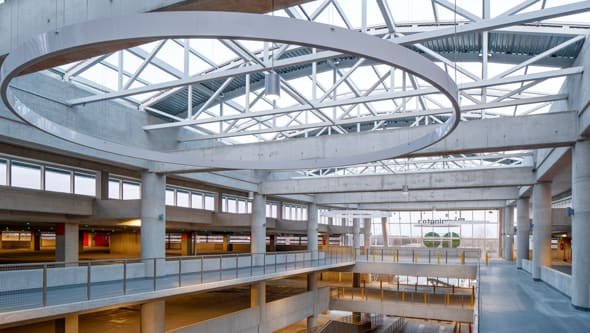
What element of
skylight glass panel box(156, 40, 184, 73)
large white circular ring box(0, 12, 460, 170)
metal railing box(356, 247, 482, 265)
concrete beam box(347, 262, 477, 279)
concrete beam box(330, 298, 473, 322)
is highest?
skylight glass panel box(156, 40, 184, 73)

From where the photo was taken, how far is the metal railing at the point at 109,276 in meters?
14.4

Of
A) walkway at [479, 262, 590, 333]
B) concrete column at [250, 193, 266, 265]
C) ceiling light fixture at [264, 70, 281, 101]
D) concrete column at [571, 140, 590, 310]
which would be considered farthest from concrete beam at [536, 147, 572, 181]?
concrete column at [250, 193, 266, 265]

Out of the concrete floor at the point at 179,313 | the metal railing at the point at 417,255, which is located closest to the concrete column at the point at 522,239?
the metal railing at the point at 417,255

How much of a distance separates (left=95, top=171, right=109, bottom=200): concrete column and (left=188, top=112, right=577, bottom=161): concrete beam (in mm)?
11108

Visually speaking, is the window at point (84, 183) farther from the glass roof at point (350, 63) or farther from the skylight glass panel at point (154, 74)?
the skylight glass panel at point (154, 74)

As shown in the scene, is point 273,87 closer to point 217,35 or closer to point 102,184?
point 217,35

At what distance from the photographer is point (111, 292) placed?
16.7m

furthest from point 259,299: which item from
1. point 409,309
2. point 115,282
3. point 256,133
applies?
point 409,309

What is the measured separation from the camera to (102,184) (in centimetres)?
3003

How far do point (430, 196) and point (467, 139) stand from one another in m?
26.6

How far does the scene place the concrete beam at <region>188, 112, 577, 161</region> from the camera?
1808cm

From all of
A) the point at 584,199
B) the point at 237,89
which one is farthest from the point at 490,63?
the point at 237,89

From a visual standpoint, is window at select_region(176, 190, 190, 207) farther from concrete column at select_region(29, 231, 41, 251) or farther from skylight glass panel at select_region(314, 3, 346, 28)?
skylight glass panel at select_region(314, 3, 346, 28)

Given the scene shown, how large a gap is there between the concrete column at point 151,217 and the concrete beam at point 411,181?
1206 centimetres
